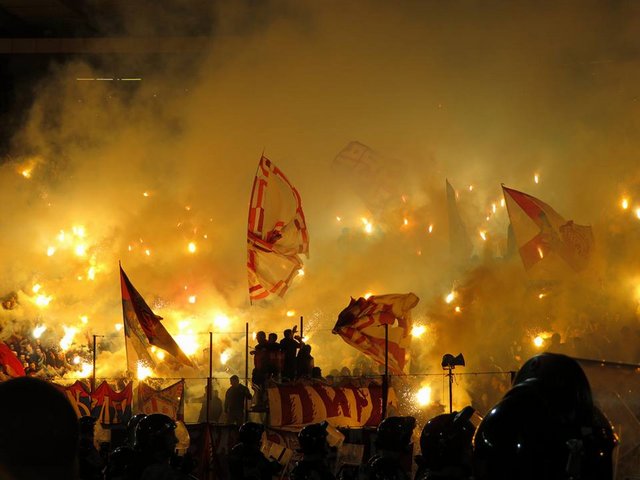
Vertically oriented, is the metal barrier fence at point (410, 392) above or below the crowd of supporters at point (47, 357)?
below

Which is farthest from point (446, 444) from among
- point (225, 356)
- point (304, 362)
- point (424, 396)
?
point (225, 356)

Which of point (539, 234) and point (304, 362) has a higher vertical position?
point (539, 234)

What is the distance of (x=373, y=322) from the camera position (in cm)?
870

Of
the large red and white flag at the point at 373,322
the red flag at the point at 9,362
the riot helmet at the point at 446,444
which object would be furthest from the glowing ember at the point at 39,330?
the riot helmet at the point at 446,444

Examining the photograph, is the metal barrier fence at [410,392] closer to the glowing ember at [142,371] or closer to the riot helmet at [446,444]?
the glowing ember at [142,371]

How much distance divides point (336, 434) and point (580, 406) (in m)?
4.59

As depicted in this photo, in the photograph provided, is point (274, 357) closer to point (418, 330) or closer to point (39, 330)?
point (418, 330)

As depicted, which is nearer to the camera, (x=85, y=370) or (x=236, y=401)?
(x=236, y=401)

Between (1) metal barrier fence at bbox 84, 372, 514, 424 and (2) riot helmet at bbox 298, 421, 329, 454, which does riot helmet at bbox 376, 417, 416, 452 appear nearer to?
(2) riot helmet at bbox 298, 421, 329, 454

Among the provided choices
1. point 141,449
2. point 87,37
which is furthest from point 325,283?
point 141,449

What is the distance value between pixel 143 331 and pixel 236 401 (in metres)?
1.34

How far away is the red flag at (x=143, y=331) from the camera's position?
27.5ft

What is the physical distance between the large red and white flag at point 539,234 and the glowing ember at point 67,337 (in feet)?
33.1

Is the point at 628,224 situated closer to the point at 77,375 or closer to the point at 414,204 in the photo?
the point at 414,204
